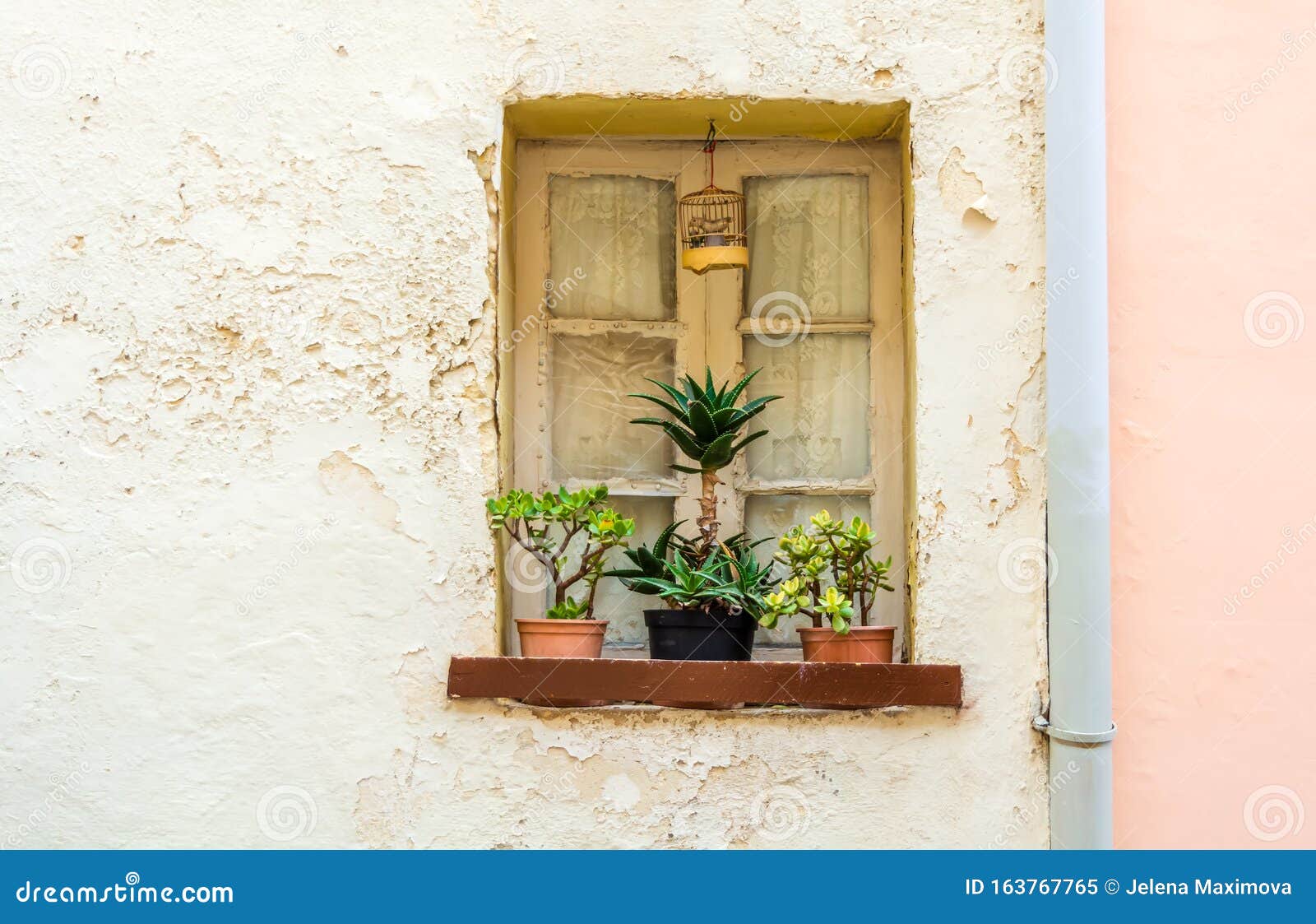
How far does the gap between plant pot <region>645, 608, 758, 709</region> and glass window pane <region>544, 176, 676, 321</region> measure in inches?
32.6

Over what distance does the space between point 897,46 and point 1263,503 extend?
137cm

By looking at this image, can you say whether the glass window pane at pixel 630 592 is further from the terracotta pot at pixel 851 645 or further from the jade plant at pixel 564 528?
the terracotta pot at pixel 851 645

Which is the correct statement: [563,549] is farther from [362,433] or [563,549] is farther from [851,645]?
[851,645]

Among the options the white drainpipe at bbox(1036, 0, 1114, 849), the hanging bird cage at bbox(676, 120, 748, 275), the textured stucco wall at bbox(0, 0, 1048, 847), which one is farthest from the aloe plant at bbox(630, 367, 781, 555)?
the white drainpipe at bbox(1036, 0, 1114, 849)

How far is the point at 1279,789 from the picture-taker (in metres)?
2.54

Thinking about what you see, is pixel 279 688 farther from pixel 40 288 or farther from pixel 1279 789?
pixel 1279 789

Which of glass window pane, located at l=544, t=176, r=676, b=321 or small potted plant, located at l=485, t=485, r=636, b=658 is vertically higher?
glass window pane, located at l=544, t=176, r=676, b=321

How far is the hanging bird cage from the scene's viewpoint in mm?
2756

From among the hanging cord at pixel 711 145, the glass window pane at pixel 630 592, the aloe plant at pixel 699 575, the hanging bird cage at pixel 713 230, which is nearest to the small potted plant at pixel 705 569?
the aloe plant at pixel 699 575

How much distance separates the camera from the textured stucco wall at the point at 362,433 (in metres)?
2.54

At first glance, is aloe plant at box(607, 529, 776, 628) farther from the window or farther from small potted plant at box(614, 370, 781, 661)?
the window

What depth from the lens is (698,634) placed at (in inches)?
101

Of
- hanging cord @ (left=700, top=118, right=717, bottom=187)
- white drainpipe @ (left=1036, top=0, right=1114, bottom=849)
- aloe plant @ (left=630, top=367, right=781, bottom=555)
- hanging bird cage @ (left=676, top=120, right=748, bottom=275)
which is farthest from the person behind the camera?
hanging cord @ (left=700, top=118, right=717, bottom=187)

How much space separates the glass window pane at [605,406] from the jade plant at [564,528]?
0.19 meters
